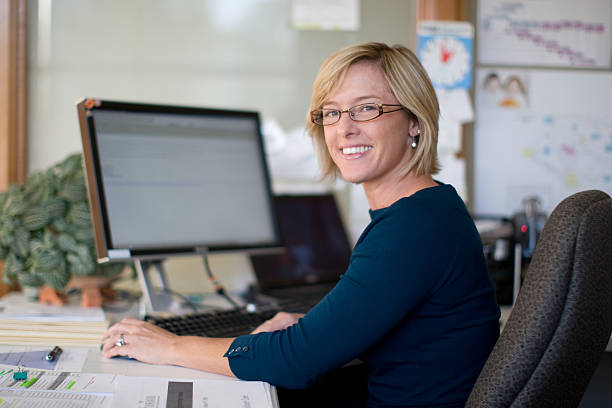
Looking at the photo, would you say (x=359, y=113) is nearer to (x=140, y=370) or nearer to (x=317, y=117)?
(x=317, y=117)

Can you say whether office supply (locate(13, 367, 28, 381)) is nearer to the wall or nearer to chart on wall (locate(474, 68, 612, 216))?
the wall

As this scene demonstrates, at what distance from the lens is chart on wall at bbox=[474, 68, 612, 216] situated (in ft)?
6.10

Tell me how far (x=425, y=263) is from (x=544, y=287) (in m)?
0.18

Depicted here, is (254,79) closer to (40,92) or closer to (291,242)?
(291,242)

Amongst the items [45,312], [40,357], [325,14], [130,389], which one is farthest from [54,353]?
[325,14]

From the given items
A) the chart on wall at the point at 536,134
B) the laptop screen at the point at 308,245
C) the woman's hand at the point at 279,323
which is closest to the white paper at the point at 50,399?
the woman's hand at the point at 279,323

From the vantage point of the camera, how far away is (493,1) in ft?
6.05

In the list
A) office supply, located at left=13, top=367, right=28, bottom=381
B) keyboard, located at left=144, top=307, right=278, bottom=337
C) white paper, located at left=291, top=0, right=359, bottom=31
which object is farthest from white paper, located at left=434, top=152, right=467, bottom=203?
office supply, located at left=13, top=367, right=28, bottom=381

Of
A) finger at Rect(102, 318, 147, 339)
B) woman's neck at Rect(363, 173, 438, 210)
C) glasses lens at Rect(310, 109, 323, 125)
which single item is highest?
glasses lens at Rect(310, 109, 323, 125)

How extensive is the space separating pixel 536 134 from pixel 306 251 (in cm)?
91

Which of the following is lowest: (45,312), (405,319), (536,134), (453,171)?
(45,312)

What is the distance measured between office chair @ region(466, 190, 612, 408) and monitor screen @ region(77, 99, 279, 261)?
82 centimetres

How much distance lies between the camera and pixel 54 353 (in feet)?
3.13

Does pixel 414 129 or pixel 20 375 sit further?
pixel 414 129
